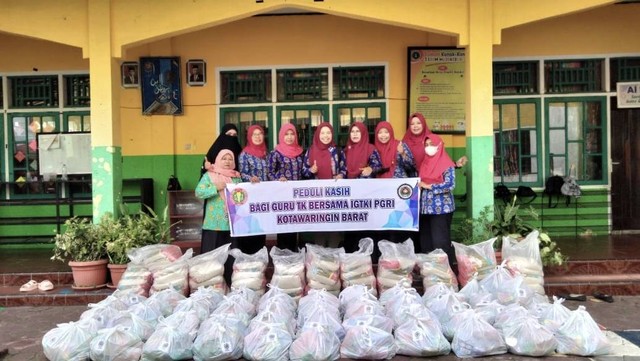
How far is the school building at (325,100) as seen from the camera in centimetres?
792

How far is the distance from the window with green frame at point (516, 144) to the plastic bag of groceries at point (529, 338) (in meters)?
4.21

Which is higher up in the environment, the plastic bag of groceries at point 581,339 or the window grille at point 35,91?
the window grille at point 35,91

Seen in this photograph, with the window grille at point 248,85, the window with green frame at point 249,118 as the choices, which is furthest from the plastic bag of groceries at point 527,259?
the window grille at point 248,85

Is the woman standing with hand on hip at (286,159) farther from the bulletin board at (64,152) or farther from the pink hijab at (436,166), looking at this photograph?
the bulletin board at (64,152)

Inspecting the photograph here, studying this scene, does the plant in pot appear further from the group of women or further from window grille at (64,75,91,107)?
window grille at (64,75,91,107)

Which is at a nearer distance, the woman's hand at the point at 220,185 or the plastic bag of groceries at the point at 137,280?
the plastic bag of groceries at the point at 137,280

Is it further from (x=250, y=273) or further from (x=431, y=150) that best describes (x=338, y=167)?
(x=250, y=273)

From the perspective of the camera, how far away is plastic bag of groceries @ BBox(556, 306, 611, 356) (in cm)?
412

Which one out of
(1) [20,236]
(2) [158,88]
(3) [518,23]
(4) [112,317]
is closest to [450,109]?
(3) [518,23]

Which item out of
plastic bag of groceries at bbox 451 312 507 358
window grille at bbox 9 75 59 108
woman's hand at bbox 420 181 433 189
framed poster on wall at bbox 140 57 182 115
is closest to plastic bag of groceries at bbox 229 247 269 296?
woman's hand at bbox 420 181 433 189

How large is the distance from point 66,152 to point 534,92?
22.4ft

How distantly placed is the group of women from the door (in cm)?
347

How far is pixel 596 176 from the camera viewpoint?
26.6 feet

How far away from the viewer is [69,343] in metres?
4.11
